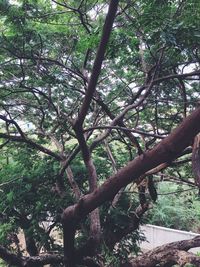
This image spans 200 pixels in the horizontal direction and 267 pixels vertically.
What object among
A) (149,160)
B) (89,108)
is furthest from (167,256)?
(89,108)

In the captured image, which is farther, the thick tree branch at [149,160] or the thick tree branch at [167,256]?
the thick tree branch at [167,256]

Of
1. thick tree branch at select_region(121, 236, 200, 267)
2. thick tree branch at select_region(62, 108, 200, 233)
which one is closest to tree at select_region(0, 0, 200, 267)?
thick tree branch at select_region(62, 108, 200, 233)

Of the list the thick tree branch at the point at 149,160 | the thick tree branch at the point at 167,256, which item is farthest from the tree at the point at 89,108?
the thick tree branch at the point at 167,256

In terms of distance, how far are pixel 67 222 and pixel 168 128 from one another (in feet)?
8.55

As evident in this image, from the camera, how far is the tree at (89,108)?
2951 millimetres

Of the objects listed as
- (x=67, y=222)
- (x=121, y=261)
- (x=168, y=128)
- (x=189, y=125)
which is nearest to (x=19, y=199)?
(x=67, y=222)

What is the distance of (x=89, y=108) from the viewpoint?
5270mm

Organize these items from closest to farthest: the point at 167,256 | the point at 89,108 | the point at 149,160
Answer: the point at 149,160
the point at 167,256
the point at 89,108

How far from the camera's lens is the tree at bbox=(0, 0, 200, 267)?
9.68 ft

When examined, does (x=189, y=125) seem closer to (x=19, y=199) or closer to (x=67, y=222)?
(x=67, y=222)

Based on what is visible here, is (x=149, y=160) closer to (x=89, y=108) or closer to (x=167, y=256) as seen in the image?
(x=167, y=256)

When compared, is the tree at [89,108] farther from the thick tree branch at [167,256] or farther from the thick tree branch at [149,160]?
the thick tree branch at [167,256]

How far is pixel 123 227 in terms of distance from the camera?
17.7 feet

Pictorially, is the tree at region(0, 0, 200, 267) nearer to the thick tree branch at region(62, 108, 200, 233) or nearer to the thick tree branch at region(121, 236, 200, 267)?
the thick tree branch at region(62, 108, 200, 233)
